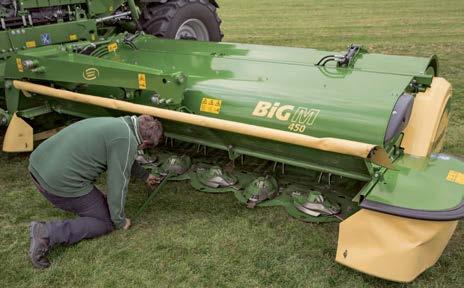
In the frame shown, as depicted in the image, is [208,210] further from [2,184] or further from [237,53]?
[2,184]

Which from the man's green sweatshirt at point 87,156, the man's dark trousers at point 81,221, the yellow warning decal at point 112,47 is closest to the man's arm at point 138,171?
the man's dark trousers at point 81,221

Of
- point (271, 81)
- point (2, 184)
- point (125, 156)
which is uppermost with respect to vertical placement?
point (271, 81)

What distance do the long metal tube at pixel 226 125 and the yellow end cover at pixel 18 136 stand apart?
336mm

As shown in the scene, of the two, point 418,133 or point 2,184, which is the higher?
point 418,133

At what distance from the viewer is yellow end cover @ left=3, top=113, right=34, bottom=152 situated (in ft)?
14.4

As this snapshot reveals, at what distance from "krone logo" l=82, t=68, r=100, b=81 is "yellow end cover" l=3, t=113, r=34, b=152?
0.89 m

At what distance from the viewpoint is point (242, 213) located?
3625 mm

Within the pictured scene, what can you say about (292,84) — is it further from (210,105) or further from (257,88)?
(210,105)

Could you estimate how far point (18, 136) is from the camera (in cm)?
442

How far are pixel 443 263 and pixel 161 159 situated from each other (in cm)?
236

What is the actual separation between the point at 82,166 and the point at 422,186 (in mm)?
2054

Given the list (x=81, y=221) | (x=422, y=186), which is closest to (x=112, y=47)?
(x=81, y=221)

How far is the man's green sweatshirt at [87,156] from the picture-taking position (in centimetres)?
313

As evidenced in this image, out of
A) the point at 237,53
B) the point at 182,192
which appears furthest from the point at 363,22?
the point at 182,192
